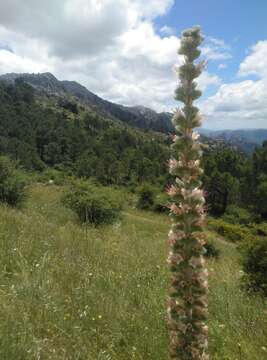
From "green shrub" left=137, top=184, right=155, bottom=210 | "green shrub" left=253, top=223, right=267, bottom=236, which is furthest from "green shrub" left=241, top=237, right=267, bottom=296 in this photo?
"green shrub" left=137, top=184, right=155, bottom=210

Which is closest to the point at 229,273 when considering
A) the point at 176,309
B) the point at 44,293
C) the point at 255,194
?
the point at 44,293

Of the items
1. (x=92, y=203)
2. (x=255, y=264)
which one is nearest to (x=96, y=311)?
(x=255, y=264)

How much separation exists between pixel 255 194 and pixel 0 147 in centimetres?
4905

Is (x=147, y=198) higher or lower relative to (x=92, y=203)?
lower

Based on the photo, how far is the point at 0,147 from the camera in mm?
73750

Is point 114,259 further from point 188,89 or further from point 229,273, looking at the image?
point 188,89

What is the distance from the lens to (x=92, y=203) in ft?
53.3

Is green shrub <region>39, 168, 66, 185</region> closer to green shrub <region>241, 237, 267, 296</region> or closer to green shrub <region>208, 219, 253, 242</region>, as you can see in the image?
green shrub <region>208, 219, 253, 242</region>

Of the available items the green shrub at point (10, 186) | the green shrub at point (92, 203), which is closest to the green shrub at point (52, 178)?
the green shrub at point (92, 203)

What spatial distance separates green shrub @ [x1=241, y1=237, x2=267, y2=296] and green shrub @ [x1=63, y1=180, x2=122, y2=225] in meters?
8.37

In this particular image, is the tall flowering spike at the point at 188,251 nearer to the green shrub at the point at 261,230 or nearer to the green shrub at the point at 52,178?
the green shrub at the point at 261,230

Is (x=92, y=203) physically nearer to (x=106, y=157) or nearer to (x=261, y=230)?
(x=261, y=230)

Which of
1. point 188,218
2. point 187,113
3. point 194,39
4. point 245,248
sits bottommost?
point 245,248

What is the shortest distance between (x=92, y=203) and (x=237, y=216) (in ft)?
142
